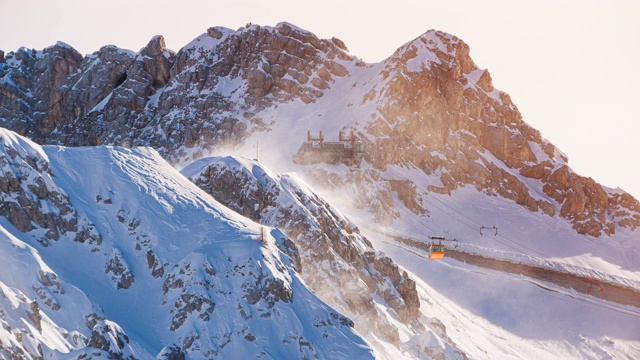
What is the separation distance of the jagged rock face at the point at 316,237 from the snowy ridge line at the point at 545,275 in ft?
128

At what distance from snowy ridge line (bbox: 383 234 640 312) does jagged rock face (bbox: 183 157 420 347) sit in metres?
38.9

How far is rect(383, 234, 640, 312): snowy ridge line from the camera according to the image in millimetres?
164000

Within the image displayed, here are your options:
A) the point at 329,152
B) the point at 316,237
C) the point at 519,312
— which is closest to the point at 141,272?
the point at 316,237

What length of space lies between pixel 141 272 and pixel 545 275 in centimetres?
9845

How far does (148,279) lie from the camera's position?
9194 centimetres

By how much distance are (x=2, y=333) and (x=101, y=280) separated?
15.5m

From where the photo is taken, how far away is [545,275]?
16875 centimetres

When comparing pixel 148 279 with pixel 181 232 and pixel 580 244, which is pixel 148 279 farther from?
pixel 580 244

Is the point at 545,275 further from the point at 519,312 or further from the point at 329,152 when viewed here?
the point at 329,152

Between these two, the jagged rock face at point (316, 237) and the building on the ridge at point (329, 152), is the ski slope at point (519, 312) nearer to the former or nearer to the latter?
the jagged rock face at point (316, 237)

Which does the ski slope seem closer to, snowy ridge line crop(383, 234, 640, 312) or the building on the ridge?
snowy ridge line crop(383, 234, 640, 312)

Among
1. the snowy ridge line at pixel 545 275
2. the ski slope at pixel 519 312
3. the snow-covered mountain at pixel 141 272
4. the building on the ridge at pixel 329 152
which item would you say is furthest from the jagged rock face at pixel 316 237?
the building on the ridge at pixel 329 152

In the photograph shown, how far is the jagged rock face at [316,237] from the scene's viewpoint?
111375mm

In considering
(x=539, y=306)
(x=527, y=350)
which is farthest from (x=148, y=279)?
(x=539, y=306)
